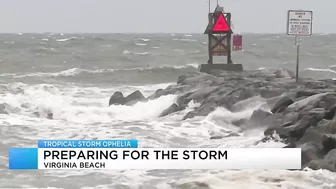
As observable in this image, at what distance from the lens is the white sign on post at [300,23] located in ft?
39.7

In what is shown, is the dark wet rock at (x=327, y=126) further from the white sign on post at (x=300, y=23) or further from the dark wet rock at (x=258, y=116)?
the white sign on post at (x=300, y=23)

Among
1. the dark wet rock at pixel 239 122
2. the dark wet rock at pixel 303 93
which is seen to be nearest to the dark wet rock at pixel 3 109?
the dark wet rock at pixel 239 122

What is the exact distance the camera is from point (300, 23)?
1214 centimetres

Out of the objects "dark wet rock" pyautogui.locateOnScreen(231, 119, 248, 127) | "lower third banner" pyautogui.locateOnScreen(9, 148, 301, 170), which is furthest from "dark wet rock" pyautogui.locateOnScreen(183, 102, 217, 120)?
"lower third banner" pyautogui.locateOnScreen(9, 148, 301, 170)

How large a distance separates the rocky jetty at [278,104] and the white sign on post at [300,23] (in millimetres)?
1516

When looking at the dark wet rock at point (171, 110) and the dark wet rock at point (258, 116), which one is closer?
the dark wet rock at point (258, 116)

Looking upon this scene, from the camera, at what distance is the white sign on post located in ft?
39.7

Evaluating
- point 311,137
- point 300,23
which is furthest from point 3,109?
point 311,137

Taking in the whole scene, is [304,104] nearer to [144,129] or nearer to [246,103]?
[246,103]

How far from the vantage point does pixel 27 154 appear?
7.01 metres

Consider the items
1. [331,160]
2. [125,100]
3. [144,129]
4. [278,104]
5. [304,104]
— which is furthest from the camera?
[125,100]

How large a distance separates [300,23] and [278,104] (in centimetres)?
209

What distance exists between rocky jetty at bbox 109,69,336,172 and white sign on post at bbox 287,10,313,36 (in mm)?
1516

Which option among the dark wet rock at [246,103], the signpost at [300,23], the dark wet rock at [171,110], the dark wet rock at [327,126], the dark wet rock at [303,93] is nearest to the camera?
the dark wet rock at [327,126]
